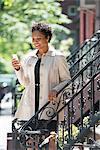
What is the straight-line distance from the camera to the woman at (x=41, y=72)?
5602mm

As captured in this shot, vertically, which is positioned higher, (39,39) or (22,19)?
(22,19)

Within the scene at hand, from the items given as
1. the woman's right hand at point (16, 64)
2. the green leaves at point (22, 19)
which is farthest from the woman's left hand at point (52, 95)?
the green leaves at point (22, 19)

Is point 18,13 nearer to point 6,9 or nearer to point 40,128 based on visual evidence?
point 6,9

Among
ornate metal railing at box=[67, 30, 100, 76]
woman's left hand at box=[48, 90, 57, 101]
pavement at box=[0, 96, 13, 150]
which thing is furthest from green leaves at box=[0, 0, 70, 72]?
woman's left hand at box=[48, 90, 57, 101]

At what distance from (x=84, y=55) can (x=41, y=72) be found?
3116 millimetres

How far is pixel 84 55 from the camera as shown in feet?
28.4

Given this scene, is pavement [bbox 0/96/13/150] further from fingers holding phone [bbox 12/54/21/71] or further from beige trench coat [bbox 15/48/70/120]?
fingers holding phone [bbox 12/54/21/71]

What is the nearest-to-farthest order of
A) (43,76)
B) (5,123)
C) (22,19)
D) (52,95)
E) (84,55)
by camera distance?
(52,95) → (43,76) → (84,55) → (5,123) → (22,19)

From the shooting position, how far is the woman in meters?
5.60

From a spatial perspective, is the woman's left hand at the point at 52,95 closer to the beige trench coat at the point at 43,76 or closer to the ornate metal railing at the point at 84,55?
the beige trench coat at the point at 43,76

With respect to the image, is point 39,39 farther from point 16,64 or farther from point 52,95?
point 52,95

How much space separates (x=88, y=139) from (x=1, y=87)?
6.29 meters

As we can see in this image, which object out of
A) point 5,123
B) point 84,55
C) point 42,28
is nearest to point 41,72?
point 42,28

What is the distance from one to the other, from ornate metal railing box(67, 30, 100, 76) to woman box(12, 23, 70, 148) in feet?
9.25
